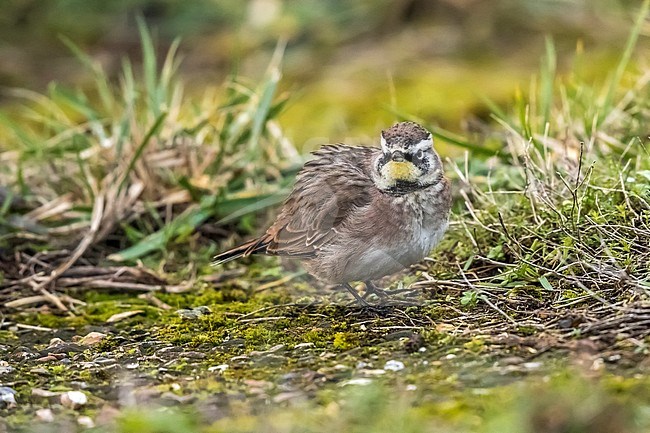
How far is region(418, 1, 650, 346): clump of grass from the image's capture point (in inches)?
131

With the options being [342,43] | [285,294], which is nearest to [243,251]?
[285,294]

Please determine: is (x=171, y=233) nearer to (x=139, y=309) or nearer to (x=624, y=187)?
(x=139, y=309)

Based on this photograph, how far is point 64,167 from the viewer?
5441 mm

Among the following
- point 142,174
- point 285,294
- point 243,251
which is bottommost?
point 285,294

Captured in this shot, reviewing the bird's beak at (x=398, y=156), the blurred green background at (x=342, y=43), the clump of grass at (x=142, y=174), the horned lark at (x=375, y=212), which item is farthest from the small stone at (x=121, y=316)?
the blurred green background at (x=342, y=43)

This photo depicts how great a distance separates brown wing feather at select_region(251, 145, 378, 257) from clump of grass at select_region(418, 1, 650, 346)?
1.46ft

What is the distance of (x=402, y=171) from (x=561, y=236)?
0.67 m

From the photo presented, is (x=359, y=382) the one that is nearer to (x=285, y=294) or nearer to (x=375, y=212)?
(x=375, y=212)

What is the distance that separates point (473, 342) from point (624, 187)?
1096 mm

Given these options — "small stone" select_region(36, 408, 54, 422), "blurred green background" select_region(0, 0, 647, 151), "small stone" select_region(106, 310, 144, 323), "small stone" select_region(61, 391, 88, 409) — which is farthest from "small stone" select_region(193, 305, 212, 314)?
"blurred green background" select_region(0, 0, 647, 151)

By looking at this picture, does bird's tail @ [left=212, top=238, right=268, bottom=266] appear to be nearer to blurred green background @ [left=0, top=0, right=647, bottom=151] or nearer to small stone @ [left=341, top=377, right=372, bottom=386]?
small stone @ [left=341, top=377, right=372, bottom=386]

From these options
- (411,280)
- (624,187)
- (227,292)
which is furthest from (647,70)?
(227,292)

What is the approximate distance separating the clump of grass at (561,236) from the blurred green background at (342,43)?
7.81 feet

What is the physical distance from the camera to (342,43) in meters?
8.77
